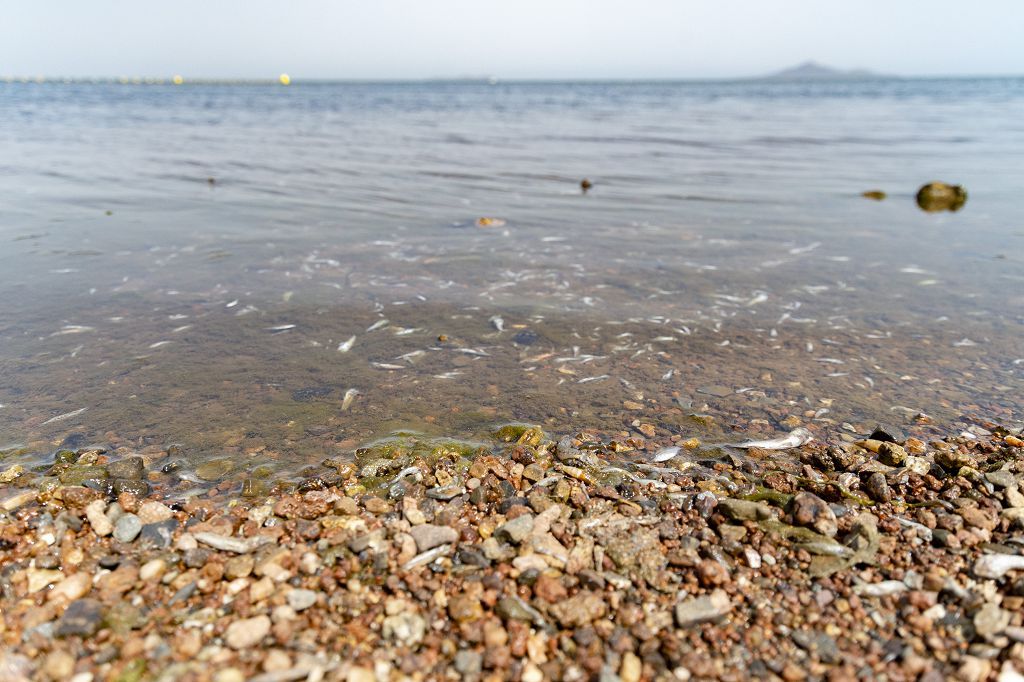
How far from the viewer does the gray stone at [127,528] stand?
166 inches

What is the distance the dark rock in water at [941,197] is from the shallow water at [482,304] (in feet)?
1.23

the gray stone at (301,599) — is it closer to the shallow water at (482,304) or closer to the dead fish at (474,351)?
the shallow water at (482,304)

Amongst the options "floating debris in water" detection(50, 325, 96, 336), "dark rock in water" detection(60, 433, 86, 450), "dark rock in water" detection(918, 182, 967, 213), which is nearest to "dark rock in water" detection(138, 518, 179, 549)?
"dark rock in water" detection(60, 433, 86, 450)

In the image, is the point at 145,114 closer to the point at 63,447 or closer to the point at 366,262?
the point at 366,262

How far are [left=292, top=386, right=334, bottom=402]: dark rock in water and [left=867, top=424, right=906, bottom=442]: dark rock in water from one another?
4.98m

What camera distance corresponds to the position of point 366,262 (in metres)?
11.0

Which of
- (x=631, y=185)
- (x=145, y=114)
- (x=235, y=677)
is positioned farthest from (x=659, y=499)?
(x=145, y=114)

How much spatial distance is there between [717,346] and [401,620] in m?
5.33

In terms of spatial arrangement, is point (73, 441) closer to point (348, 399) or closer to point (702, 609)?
point (348, 399)

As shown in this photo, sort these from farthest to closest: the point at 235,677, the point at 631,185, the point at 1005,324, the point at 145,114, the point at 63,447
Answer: the point at 145,114, the point at 631,185, the point at 1005,324, the point at 63,447, the point at 235,677

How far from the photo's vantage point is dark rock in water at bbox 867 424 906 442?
5723mm

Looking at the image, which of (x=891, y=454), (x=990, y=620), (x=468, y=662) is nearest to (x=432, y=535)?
(x=468, y=662)

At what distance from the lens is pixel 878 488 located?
486 centimetres

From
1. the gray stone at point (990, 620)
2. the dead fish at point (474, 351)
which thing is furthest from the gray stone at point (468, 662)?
the dead fish at point (474, 351)
